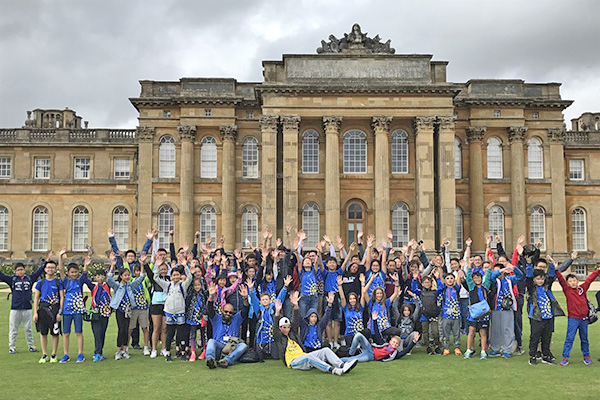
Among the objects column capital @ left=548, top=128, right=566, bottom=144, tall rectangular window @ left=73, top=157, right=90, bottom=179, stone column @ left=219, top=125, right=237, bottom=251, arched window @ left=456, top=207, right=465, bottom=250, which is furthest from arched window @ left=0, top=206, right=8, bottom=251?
column capital @ left=548, top=128, right=566, bottom=144

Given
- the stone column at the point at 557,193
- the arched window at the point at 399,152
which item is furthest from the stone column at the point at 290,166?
the stone column at the point at 557,193

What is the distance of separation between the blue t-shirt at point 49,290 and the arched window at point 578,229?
3661 centimetres

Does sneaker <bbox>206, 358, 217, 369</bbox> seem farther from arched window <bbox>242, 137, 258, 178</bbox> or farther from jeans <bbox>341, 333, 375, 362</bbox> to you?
arched window <bbox>242, 137, 258, 178</bbox>

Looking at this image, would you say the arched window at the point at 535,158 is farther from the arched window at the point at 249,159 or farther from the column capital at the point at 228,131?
the column capital at the point at 228,131

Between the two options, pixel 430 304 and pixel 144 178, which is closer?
pixel 430 304

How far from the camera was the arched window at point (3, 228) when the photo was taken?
39156mm

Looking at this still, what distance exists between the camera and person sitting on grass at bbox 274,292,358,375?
1045 centimetres

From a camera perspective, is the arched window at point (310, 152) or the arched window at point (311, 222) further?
the arched window at point (310, 152)

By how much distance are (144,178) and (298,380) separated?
95.7 ft

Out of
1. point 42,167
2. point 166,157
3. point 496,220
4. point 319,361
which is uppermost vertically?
point 166,157

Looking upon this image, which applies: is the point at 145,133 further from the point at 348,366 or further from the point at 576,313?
the point at 576,313

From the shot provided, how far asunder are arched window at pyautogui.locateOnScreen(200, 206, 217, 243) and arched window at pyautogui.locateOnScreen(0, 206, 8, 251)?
46.4ft

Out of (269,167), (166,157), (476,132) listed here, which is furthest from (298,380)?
(476,132)

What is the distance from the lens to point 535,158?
38.2m
